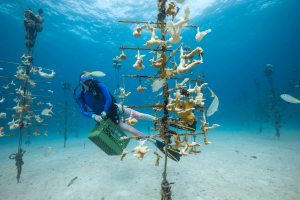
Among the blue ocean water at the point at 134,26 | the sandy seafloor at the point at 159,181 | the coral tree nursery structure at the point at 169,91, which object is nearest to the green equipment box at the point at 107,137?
the coral tree nursery structure at the point at 169,91

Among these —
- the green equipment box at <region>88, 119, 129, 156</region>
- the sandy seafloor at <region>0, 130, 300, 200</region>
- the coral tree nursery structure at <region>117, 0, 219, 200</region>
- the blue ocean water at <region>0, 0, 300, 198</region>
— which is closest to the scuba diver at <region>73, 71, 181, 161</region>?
the green equipment box at <region>88, 119, 129, 156</region>

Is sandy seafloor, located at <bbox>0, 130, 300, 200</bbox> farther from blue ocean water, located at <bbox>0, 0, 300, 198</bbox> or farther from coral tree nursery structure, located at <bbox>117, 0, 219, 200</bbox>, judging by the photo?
blue ocean water, located at <bbox>0, 0, 300, 198</bbox>

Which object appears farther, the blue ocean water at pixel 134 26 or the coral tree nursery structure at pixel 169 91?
the blue ocean water at pixel 134 26

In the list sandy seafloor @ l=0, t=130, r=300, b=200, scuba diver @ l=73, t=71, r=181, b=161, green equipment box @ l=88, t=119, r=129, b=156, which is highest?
scuba diver @ l=73, t=71, r=181, b=161

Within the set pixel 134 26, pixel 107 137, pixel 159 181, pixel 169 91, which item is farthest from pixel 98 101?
pixel 134 26

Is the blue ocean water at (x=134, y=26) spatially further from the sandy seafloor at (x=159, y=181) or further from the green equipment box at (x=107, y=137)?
the green equipment box at (x=107, y=137)

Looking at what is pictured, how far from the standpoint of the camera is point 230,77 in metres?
143

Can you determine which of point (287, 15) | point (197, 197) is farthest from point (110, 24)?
point (287, 15)

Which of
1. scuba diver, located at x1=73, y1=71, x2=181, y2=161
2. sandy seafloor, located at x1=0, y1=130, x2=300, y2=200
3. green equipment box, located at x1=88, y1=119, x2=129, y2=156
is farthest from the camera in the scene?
sandy seafloor, located at x1=0, y1=130, x2=300, y2=200

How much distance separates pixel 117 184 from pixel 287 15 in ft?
222

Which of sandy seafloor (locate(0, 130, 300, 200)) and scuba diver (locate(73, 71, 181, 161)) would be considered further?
sandy seafloor (locate(0, 130, 300, 200))

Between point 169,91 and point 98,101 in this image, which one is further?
point 98,101

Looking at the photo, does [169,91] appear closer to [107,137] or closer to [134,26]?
[107,137]

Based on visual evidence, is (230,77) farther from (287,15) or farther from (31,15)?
(31,15)
